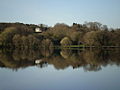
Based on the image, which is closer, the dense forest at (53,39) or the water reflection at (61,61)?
the water reflection at (61,61)

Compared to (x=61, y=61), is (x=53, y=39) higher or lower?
higher

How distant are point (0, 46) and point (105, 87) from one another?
156ft

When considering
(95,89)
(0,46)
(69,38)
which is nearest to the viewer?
(95,89)

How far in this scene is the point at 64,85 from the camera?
12.2 metres

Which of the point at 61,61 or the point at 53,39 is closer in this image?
the point at 61,61

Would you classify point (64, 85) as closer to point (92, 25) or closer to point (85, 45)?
point (85, 45)

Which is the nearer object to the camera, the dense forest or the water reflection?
the water reflection

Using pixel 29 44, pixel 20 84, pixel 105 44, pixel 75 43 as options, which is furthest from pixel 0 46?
pixel 20 84

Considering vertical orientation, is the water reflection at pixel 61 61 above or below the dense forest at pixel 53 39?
below

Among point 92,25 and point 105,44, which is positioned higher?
point 92,25

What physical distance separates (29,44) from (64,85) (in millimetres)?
44873

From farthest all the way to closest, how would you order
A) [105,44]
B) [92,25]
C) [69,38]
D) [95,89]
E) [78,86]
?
[92,25], [69,38], [105,44], [78,86], [95,89]

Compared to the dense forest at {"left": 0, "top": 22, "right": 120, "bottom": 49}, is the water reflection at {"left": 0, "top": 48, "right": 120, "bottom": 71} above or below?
below

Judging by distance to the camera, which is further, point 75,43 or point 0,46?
point 75,43
